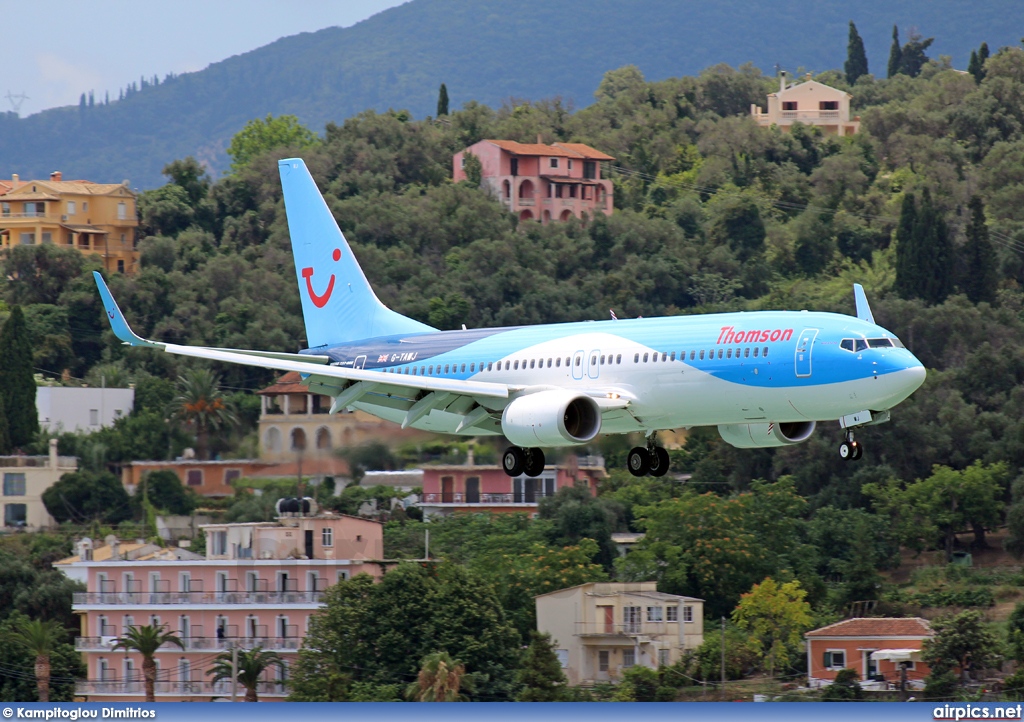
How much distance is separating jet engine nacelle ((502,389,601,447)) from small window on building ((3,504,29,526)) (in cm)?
8025

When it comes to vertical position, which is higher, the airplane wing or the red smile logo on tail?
the red smile logo on tail

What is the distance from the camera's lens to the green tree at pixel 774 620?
305 ft

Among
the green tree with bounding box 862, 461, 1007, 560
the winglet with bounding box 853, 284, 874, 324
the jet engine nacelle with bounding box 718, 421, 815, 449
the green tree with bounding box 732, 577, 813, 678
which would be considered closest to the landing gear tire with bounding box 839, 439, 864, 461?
the jet engine nacelle with bounding box 718, 421, 815, 449

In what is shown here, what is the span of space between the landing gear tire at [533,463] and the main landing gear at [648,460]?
2.55 meters

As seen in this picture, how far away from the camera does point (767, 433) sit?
47.3 metres

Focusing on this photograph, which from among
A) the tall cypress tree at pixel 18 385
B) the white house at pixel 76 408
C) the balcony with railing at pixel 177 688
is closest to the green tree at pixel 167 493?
the balcony with railing at pixel 177 688

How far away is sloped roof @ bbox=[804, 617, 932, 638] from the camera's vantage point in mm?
88438

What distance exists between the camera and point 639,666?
86.6m

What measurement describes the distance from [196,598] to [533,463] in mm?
46526

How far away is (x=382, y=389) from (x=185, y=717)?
30297mm

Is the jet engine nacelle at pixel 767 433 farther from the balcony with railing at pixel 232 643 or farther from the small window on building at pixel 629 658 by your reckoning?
the balcony with railing at pixel 232 643

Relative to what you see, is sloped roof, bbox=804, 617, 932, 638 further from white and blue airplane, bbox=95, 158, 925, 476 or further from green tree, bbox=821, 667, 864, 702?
white and blue airplane, bbox=95, 158, 925, 476

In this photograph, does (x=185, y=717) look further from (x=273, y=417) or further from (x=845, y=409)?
(x=845, y=409)

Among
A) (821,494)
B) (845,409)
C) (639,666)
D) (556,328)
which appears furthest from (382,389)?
(821,494)
